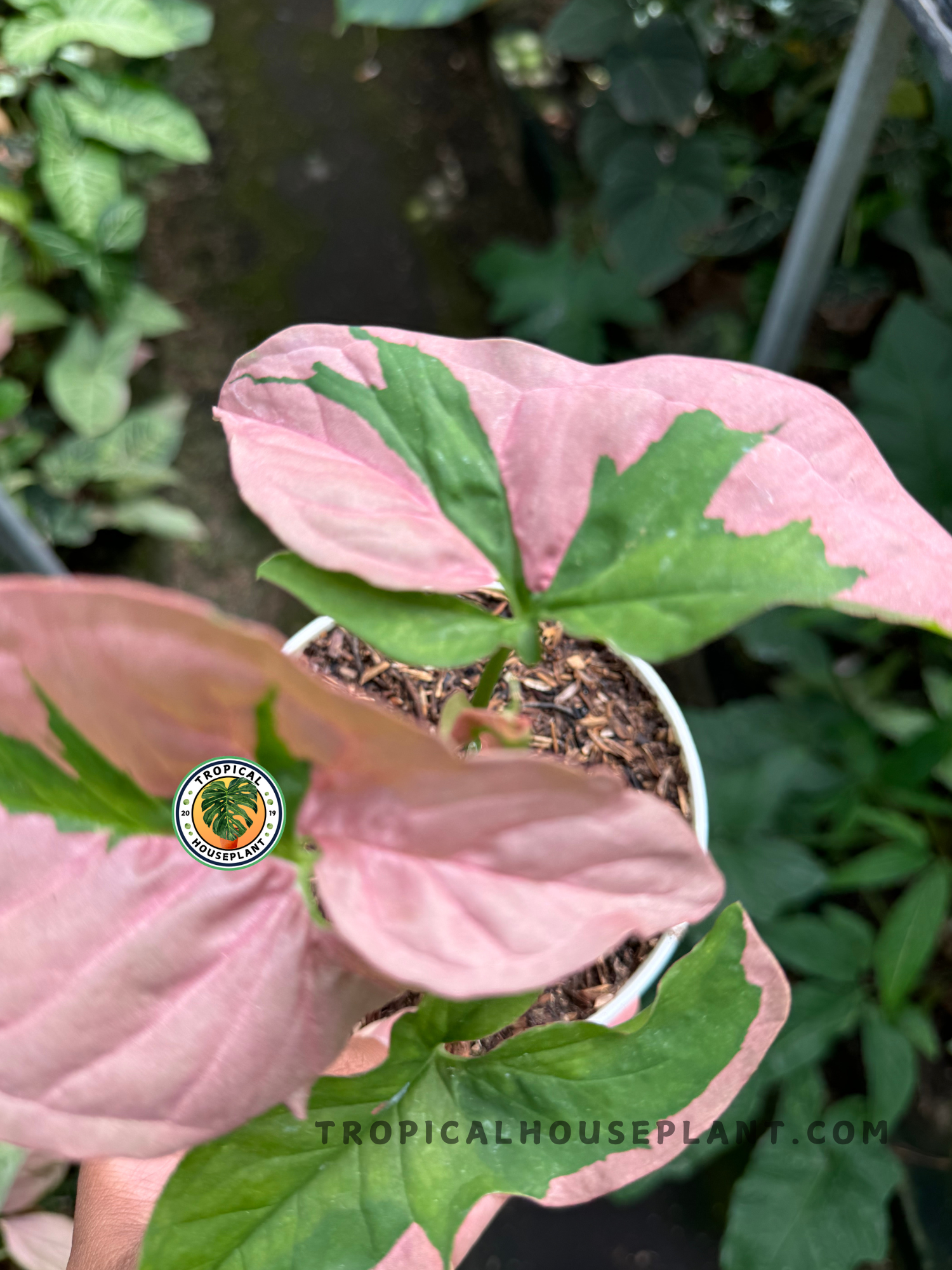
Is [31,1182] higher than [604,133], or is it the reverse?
[604,133]

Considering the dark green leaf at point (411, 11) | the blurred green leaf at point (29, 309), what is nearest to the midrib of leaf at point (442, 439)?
the dark green leaf at point (411, 11)

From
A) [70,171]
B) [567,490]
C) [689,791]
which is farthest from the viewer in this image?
[70,171]

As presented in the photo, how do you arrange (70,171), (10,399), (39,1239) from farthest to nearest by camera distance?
(70,171), (10,399), (39,1239)

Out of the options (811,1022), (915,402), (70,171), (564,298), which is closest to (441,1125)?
(811,1022)

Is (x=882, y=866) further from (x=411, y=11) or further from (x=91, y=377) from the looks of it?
(x=91, y=377)

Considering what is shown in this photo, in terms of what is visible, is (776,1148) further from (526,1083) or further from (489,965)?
(489,965)

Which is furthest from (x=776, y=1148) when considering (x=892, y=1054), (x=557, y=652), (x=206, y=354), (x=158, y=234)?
(x=158, y=234)
